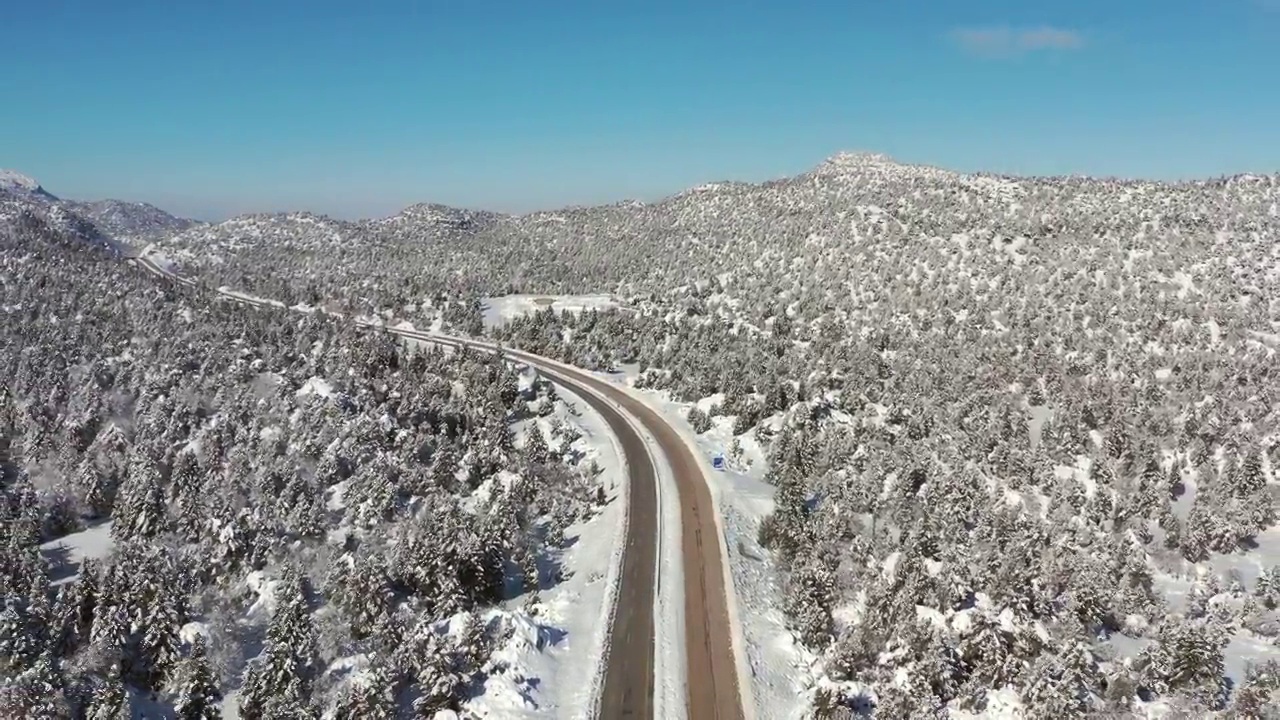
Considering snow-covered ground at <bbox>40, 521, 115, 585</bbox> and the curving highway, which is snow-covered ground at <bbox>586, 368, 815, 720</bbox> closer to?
the curving highway

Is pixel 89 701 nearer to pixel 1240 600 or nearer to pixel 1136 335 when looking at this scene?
pixel 1240 600

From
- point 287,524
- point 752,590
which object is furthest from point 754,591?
point 287,524

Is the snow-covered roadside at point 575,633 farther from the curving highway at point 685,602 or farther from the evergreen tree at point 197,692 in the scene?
the evergreen tree at point 197,692

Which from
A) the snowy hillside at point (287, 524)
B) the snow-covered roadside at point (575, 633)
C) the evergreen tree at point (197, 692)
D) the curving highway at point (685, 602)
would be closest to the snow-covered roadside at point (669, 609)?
the curving highway at point (685, 602)

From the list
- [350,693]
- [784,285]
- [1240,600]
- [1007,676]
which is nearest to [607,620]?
[350,693]

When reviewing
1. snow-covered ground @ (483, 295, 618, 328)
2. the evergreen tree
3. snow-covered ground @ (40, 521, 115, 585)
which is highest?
snow-covered ground @ (483, 295, 618, 328)

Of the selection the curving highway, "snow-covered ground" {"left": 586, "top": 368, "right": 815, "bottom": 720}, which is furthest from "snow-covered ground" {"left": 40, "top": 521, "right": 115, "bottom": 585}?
"snow-covered ground" {"left": 586, "top": 368, "right": 815, "bottom": 720}
